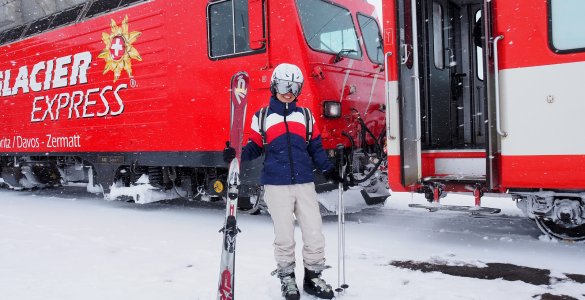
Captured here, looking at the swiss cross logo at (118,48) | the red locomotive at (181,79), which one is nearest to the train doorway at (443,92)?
the red locomotive at (181,79)

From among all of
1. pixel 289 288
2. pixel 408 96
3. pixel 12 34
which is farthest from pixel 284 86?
pixel 12 34

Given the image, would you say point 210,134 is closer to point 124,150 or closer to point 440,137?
point 124,150

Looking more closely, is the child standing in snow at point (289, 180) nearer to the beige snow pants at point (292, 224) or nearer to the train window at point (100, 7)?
the beige snow pants at point (292, 224)

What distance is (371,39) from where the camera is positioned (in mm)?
7258

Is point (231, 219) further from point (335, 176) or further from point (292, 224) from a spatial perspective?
point (335, 176)

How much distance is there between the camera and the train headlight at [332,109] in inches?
222

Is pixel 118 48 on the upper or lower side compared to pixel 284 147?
upper

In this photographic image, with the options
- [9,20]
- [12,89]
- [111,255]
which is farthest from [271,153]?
[9,20]

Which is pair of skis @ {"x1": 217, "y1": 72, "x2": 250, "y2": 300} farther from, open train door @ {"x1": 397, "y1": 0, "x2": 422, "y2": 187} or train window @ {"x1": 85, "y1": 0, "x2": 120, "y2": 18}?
train window @ {"x1": 85, "y1": 0, "x2": 120, "y2": 18}

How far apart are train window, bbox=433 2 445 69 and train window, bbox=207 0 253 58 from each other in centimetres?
221

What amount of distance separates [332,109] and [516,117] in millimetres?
2022

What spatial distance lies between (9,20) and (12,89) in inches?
482

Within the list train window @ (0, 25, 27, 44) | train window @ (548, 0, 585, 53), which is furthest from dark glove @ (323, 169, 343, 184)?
train window @ (0, 25, 27, 44)

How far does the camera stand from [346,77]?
6211mm
